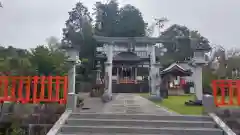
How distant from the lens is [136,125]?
7.90m

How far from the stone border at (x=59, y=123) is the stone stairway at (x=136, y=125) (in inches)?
3.6

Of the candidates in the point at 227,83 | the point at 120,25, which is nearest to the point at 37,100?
the point at 227,83

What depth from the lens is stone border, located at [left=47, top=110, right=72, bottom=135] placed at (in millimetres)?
7253

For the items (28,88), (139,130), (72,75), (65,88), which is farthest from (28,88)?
(139,130)

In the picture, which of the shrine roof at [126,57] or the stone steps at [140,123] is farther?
the shrine roof at [126,57]

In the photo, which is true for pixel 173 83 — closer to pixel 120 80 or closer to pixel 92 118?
pixel 120 80

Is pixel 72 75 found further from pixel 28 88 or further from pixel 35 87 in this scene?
pixel 28 88

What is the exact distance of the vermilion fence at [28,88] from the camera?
877 centimetres

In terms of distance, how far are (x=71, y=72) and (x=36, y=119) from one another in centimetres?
224

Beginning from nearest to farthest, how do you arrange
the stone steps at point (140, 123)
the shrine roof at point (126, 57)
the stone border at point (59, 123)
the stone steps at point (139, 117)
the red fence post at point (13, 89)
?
the stone border at point (59, 123) < the stone steps at point (140, 123) < the stone steps at point (139, 117) < the red fence post at point (13, 89) < the shrine roof at point (126, 57)

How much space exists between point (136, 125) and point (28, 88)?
3863 mm

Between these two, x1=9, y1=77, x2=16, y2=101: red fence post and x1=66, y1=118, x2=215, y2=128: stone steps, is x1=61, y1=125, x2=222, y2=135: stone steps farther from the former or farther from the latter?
x1=9, y1=77, x2=16, y2=101: red fence post

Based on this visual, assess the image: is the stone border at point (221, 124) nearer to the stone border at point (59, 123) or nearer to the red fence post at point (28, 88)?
the stone border at point (59, 123)

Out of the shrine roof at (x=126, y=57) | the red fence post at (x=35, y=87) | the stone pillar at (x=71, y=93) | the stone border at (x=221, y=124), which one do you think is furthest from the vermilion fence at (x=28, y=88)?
the shrine roof at (x=126, y=57)
